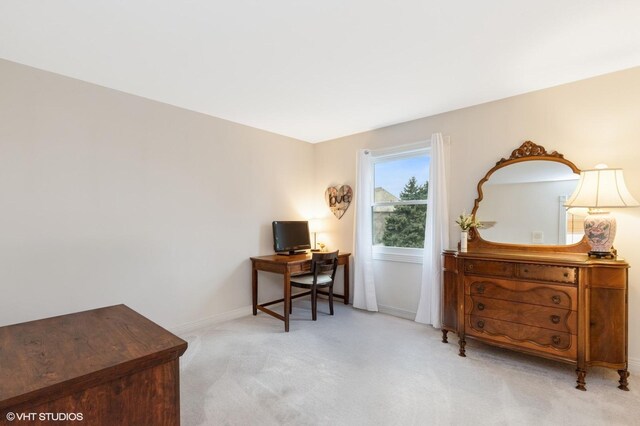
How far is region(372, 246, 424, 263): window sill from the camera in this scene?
11.5 feet

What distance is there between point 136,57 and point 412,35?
1903mm

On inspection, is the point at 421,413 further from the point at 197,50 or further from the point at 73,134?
the point at 73,134

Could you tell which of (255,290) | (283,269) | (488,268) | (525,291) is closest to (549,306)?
(525,291)

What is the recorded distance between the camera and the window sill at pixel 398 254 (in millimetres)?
3494

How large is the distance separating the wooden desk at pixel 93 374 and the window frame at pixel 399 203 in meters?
2.78

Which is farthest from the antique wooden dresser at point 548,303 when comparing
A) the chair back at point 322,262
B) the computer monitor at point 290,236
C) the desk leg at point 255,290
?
the desk leg at point 255,290

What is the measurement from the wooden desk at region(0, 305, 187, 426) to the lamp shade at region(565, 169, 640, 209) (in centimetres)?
284

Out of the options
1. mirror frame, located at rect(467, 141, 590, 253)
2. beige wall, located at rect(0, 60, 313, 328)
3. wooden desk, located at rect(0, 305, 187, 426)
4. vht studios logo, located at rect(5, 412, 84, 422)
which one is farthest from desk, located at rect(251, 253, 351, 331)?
vht studios logo, located at rect(5, 412, 84, 422)

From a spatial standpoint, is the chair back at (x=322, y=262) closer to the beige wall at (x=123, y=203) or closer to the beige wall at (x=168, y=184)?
the beige wall at (x=168, y=184)

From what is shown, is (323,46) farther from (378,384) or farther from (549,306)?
(549,306)

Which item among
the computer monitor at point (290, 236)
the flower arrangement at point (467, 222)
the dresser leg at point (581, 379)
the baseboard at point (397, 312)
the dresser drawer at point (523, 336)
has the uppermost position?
the flower arrangement at point (467, 222)

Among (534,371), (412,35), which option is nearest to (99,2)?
(412,35)

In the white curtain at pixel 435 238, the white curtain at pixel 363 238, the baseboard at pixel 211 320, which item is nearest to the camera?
the baseboard at pixel 211 320

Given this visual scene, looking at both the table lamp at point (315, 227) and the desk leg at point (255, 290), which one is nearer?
the desk leg at point (255, 290)
